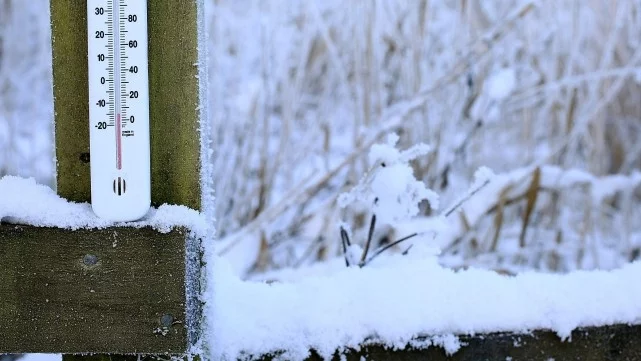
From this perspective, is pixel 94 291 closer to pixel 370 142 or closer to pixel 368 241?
pixel 368 241

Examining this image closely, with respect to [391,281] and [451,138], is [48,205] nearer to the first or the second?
[391,281]

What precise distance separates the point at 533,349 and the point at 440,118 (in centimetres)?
111

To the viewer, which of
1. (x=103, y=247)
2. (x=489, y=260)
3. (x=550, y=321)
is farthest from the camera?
(x=489, y=260)

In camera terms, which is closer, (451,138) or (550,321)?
(550,321)

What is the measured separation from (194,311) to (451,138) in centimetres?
120

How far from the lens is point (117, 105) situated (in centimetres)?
65

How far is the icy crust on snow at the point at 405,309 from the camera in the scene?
29.3 inches

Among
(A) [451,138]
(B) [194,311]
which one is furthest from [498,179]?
(B) [194,311]

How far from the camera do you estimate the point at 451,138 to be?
1766 millimetres

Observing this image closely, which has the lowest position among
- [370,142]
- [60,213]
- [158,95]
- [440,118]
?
[60,213]

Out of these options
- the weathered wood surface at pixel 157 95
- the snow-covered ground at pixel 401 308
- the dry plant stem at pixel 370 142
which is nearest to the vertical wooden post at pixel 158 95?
the weathered wood surface at pixel 157 95

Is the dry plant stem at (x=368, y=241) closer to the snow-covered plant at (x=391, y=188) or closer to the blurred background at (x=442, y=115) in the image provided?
the snow-covered plant at (x=391, y=188)

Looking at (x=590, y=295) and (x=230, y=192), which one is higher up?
(x=230, y=192)

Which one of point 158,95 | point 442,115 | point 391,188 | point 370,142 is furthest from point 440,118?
point 158,95
